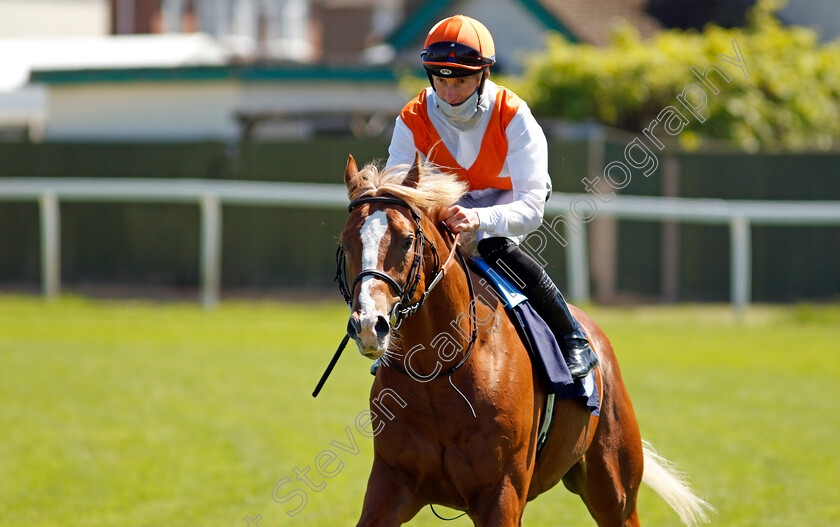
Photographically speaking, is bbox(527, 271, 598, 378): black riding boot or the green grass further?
the green grass

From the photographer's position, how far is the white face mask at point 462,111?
354 cm

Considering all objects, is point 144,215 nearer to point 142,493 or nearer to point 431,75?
point 142,493

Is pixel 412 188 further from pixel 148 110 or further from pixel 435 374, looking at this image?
pixel 148 110

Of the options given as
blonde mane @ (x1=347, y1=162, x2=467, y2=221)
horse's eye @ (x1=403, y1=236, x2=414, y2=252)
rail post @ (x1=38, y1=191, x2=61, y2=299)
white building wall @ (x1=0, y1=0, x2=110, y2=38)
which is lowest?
rail post @ (x1=38, y1=191, x2=61, y2=299)

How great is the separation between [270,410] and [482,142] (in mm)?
4883

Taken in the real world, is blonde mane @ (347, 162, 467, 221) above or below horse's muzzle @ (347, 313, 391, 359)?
above

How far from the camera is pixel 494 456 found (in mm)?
3285

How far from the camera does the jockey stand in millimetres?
3455

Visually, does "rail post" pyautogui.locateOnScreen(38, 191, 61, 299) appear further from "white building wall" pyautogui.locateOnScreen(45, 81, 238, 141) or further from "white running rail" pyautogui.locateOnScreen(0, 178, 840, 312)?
"white building wall" pyautogui.locateOnScreen(45, 81, 238, 141)

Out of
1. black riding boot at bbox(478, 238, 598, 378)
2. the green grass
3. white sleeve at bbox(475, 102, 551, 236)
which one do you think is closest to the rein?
white sleeve at bbox(475, 102, 551, 236)

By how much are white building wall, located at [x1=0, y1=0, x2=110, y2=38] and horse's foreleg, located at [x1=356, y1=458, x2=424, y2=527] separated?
1167 inches

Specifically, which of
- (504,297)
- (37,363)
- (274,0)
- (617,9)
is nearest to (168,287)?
(37,363)

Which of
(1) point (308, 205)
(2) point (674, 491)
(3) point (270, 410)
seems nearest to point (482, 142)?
(2) point (674, 491)

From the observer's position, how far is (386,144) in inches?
479
